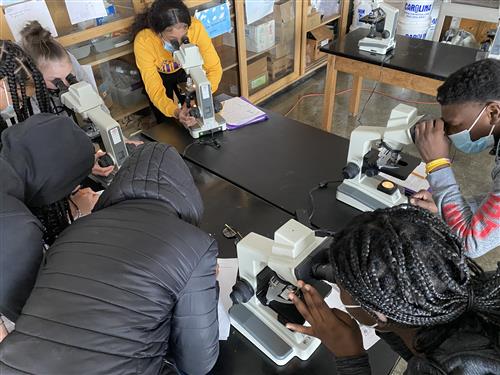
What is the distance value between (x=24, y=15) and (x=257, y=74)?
1.88m

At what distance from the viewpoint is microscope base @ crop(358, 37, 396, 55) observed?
2.38 m

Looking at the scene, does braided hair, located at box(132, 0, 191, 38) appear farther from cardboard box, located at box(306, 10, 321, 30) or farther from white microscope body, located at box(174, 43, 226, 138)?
cardboard box, located at box(306, 10, 321, 30)

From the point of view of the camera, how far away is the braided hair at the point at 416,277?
2.14 ft

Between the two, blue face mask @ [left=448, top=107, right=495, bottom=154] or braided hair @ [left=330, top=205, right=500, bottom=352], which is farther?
blue face mask @ [left=448, top=107, right=495, bottom=154]

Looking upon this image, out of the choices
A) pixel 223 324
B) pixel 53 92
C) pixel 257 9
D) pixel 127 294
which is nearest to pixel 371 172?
pixel 223 324

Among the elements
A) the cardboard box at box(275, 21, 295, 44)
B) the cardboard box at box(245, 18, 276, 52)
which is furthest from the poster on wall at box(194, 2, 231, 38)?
the cardboard box at box(275, 21, 295, 44)

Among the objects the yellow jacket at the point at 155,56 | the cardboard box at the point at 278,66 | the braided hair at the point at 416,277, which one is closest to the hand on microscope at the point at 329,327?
the braided hair at the point at 416,277

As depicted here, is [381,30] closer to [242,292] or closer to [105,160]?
[105,160]

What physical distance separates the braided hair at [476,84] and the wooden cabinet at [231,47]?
1.82 meters

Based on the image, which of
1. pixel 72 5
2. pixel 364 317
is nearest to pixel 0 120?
pixel 72 5

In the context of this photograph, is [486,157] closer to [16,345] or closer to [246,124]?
[246,124]

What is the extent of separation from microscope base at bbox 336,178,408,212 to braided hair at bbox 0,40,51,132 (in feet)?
3.90

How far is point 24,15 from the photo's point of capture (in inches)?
72.7

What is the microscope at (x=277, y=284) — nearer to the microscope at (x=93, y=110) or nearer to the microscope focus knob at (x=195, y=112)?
the microscope at (x=93, y=110)
